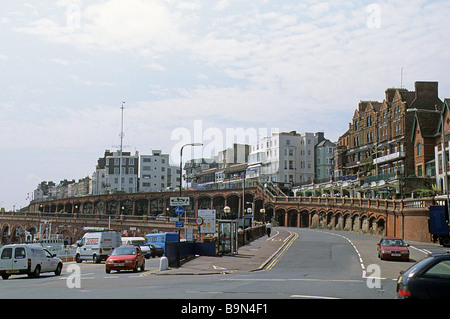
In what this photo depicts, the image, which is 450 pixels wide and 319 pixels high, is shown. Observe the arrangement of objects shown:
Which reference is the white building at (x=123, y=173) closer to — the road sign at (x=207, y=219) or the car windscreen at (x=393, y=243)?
the road sign at (x=207, y=219)

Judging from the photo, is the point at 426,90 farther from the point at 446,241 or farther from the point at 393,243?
the point at 393,243

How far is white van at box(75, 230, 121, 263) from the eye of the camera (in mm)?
40219

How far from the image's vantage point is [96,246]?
40344 millimetres

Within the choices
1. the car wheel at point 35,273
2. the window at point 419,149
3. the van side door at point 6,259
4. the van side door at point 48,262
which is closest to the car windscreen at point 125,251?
the van side door at point 48,262

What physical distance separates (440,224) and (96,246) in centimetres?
2997

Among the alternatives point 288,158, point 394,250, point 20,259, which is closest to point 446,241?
point 394,250

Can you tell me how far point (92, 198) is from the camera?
130 meters

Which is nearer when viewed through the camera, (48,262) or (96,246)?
(48,262)

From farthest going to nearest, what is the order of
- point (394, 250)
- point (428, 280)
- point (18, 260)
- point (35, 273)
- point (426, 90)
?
1. point (426, 90)
2. point (394, 250)
3. point (35, 273)
4. point (18, 260)
5. point (428, 280)

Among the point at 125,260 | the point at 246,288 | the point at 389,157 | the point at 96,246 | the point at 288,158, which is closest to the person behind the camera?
the point at 246,288

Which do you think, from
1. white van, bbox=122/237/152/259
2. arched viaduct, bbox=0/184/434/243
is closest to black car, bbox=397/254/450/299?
white van, bbox=122/237/152/259

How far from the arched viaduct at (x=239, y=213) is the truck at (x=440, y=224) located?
455 centimetres

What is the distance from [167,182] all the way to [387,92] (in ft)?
307
